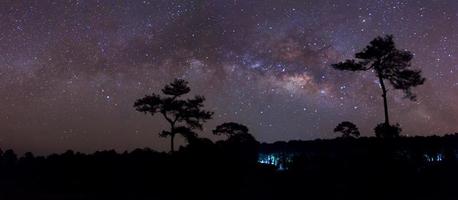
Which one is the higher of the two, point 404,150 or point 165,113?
point 165,113

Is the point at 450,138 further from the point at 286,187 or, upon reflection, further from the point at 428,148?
the point at 286,187

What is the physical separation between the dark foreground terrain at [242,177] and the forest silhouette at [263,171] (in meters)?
0.05

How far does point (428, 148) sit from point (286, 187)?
1439cm

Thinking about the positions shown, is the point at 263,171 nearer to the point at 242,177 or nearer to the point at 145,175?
the point at 242,177

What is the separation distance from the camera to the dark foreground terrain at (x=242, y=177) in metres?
27.3

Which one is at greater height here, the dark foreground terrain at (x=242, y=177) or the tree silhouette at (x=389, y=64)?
the tree silhouette at (x=389, y=64)

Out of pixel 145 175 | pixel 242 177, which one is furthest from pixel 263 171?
pixel 145 175

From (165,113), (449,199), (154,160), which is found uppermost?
(165,113)

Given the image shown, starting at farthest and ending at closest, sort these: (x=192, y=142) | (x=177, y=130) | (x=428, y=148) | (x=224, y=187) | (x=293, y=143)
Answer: (x=293, y=143) < (x=177, y=130) < (x=428, y=148) < (x=192, y=142) < (x=224, y=187)

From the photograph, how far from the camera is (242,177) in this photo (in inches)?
1148

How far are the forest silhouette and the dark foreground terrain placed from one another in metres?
0.05

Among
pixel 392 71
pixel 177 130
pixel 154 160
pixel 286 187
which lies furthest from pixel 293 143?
pixel 286 187

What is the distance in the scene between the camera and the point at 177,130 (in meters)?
42.9

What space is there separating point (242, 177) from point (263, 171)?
177cm
